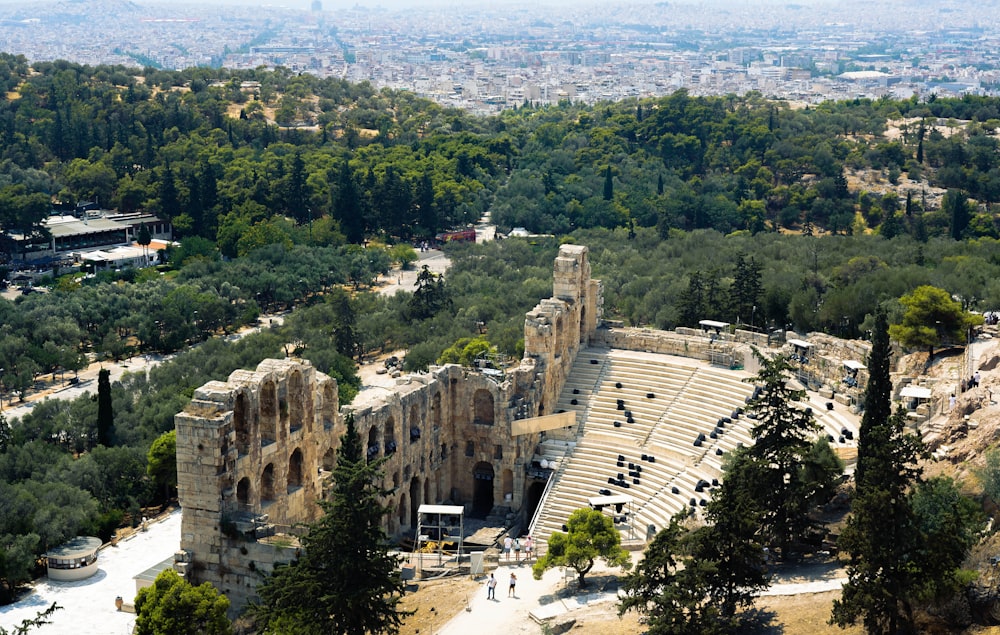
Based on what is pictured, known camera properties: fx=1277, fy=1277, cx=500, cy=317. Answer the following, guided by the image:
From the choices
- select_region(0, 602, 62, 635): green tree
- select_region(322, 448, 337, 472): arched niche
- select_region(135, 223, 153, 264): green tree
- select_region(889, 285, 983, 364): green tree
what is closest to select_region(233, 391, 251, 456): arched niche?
select_region(322, 448, 337, 472): arched niche

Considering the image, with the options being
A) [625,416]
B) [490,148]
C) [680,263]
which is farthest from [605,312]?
[490,148]

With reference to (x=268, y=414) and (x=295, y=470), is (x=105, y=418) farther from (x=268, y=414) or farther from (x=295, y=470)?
(x=268, y=414)

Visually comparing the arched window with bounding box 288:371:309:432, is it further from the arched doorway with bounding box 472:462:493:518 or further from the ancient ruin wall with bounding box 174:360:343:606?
the arched doorway with bounding box 472:462:493:518

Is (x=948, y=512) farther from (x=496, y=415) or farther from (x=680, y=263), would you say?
(x=680, y=263)

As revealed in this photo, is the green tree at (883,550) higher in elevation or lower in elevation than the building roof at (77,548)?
higher

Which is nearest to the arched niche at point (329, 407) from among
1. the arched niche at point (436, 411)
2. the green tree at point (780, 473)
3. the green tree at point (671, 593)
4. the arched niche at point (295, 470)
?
the arched niche at point (295, 470)

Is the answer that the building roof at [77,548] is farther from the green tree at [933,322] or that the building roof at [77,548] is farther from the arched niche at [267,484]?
the green tree at [933,322]
